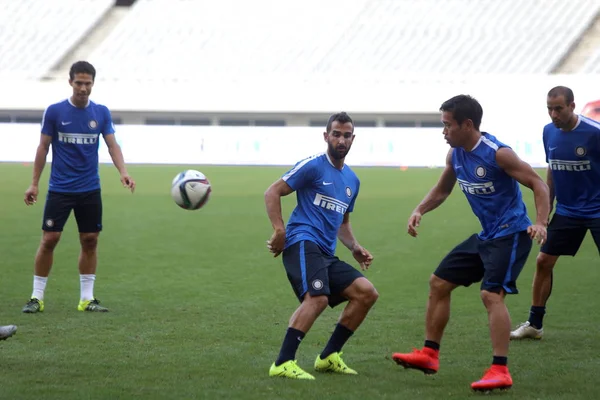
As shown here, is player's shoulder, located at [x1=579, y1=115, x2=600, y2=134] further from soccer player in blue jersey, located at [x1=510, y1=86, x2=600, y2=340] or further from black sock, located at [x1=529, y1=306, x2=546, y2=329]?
black sock, located at [x1=529, y1=306, x2=546, y2=329]

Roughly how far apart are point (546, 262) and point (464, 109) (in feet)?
8.42

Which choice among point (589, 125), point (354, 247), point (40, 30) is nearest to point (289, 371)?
point (354, 247)

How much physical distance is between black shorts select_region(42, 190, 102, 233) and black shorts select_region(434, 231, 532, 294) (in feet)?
13.5

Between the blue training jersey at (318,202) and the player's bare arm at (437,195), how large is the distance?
52 cm

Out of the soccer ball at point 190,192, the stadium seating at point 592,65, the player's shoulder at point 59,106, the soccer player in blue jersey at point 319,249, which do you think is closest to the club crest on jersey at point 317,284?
the soccer player in blue jersey at point 319,249

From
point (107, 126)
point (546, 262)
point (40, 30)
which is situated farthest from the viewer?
point (40, 30)

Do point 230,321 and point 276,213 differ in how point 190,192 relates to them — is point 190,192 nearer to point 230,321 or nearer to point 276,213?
point 230,321

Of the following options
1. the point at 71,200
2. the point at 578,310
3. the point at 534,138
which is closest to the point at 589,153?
the point at 578,310

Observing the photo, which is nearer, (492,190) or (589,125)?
(492,190)

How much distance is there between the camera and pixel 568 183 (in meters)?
8.27

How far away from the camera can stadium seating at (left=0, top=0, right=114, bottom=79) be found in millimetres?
52906

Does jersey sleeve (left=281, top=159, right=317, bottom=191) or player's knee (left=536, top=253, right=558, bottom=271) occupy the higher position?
jersey sleeve (left=281, top=159, right=317, bottom=191)

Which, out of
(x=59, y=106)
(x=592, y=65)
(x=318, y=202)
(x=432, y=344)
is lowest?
(x=432, y=344)

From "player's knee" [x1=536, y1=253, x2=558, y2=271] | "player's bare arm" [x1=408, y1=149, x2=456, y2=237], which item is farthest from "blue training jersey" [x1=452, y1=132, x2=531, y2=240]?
"player's knee" [x1=536, y1=253, x2=558, y2=271]
